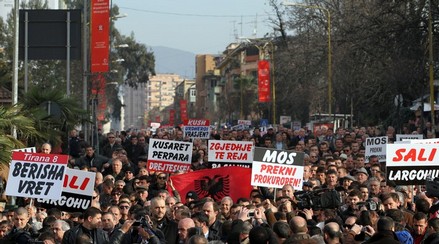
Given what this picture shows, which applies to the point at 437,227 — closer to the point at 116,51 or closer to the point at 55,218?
the point at 55,218

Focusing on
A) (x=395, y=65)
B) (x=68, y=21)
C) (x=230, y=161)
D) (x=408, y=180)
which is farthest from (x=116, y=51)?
(x=408, y=180)

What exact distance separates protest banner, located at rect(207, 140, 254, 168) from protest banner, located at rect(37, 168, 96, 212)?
758 centimetres

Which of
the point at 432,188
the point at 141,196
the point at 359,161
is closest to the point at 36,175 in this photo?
the point at 141,196

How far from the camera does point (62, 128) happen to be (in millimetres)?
29469

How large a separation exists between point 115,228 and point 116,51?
302 ft

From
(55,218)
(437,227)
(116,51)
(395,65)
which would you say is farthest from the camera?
(116,51)

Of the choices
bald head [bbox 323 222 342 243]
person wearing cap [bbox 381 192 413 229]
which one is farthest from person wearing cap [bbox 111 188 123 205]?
bald head [bbox 323 222 342 243]

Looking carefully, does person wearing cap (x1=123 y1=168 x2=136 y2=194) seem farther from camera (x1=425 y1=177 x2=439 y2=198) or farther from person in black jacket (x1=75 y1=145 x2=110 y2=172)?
camera (x1=425 y1=177 x2=439 y2=198)

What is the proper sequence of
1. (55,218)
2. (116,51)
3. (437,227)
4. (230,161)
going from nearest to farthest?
(437,227)
(55,218)
(230,161)
(116,51)

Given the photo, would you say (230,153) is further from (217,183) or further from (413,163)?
(413,163)

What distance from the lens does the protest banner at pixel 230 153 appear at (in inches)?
942

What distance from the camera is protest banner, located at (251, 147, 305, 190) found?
61.0ft

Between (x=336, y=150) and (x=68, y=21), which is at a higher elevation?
(x=68, y=21)

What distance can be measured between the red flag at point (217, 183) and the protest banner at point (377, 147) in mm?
5623
